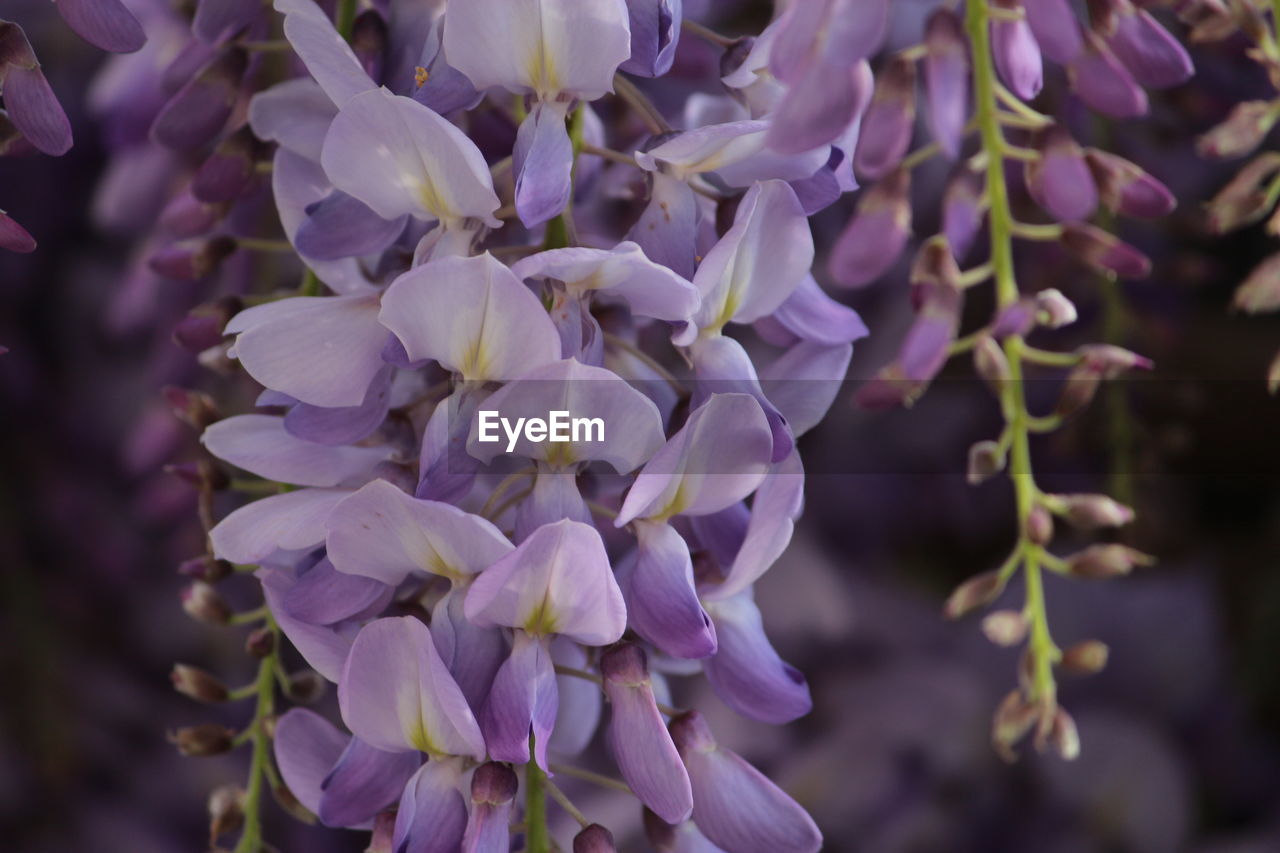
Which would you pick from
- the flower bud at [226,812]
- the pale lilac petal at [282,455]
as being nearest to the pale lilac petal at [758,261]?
the pale lilac petal at [282,455]

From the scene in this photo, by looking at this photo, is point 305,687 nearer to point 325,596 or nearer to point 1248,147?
point 325,596

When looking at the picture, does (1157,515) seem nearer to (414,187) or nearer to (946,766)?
(946,766)

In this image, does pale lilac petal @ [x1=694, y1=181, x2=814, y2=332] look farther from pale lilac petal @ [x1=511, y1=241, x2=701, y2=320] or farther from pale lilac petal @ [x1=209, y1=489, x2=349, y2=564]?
pale lilac petal @ [x1=209, y1=489, x2=349, y2=564]

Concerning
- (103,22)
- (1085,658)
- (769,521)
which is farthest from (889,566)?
(103,22)

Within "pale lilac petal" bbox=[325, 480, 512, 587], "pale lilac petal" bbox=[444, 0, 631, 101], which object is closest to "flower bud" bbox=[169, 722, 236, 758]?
"pale lilac petal" bbox=[325, 480, 512, 587]

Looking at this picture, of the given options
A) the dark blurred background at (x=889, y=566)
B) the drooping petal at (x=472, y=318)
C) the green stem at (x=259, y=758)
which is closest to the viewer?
the drooping petal at (x=472, y=318)

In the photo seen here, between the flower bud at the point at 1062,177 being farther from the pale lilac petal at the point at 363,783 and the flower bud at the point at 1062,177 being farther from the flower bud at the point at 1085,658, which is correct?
the pale lilac petal at the point at 363,783
